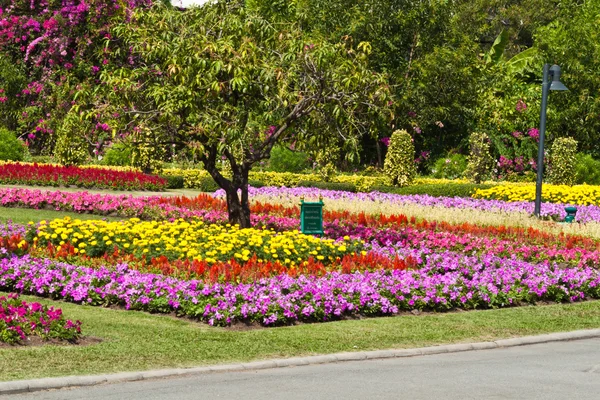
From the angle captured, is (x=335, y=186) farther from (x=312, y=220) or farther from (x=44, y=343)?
(x=44, y=343)

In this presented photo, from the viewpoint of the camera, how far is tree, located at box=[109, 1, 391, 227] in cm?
1514

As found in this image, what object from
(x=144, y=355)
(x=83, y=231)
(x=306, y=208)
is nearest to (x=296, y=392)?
(x=144, y=355)

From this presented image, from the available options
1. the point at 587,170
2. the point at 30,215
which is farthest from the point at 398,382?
the point at 587,170

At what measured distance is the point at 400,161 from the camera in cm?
3025

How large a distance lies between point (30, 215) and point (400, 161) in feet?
43.7

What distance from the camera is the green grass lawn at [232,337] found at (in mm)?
8781

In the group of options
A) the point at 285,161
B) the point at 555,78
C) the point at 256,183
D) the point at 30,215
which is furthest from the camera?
the point at 285,161

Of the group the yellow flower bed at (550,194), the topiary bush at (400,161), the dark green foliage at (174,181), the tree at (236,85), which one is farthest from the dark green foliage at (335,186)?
the tree at (236,85)

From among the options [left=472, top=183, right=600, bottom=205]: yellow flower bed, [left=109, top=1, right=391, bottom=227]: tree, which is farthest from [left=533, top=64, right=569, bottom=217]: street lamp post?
[left=472, top=183, right=600, bottom=205]: yellow flower bed

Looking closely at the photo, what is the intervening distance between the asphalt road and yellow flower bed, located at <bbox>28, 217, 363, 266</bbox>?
4288 mm

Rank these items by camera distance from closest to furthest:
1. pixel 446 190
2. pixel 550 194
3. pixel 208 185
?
pixel 550 194 → pixel 446 190 → pixel 208 185

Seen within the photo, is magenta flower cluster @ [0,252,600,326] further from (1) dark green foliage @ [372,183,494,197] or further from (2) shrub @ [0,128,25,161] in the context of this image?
(2) shrub @ [0,128,25,161]

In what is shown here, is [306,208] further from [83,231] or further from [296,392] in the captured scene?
[296,392]

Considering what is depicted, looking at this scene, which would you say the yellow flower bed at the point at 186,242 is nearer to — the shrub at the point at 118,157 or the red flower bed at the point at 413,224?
the red flower bed at the point at 413,224
